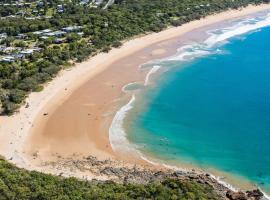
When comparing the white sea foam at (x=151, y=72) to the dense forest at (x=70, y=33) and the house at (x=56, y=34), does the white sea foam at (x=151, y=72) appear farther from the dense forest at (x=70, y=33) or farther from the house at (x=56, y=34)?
the house at (x=56, y=34)

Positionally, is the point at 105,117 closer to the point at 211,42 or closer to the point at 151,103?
the point at 151,103

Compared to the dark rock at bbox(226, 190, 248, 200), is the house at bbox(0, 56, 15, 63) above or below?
above

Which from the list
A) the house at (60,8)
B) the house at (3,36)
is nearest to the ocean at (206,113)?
the house at (3,36)

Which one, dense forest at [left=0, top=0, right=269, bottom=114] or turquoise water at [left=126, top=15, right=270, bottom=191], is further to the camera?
dense forest at [left=0, top=0, right=269, bottom=114]

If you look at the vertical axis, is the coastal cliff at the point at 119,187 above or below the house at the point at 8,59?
below

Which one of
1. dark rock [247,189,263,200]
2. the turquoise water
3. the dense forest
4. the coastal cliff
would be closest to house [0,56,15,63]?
the dense forest

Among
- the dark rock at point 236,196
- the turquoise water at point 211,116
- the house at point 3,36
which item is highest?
the house at point 3,36

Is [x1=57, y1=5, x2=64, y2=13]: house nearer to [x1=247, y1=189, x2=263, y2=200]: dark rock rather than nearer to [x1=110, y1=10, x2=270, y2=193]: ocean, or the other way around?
[x1=110, y1=10, x2=270, y2=193]: ocean
